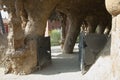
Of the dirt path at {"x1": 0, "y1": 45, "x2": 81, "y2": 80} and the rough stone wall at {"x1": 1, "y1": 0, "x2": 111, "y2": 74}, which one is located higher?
the rough stone wall at {"x1": 1, "y1": 0, "x2": 111, "y2": 74}

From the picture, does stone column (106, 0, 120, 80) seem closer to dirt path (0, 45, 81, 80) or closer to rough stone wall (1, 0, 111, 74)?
dirt path (0, 45, 81, 80)

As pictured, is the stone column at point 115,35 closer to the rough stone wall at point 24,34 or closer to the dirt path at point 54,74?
the dirt path at point 54,74

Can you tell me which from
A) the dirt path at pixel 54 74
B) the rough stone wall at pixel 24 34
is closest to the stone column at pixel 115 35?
the dirt path at pixel 54 74

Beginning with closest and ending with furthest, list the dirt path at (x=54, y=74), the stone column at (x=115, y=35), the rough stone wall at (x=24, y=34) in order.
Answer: the stone column at (x=115, y=35)
the dirt path at (x=54, y=74)
the rough stone wall at (x=24, y=34)

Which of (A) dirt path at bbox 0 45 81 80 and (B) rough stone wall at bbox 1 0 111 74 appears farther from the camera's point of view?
(B) rough stone wall at bbox 1 0 111 74

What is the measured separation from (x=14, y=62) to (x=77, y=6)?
4.46m

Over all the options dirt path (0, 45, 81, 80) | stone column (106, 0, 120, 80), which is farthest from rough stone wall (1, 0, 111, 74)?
stone column (106, 0, 120, 80)

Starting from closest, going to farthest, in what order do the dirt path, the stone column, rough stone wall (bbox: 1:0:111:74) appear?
the stone column, the dirt path, rough stone wall (bbox: 1:0:111:74)

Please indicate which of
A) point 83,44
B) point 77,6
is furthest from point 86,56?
point 77,6

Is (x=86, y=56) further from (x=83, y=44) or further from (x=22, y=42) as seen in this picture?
(x=22, y=42)

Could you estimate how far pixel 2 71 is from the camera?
8898 millimetres

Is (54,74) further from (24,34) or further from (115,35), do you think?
(115,35)

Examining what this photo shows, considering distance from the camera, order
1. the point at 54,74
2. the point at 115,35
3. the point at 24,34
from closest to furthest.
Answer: the point at 115,35 → the point at 54,74 → the point at 24,34

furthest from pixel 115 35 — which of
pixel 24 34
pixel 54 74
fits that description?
pixel 24 34
